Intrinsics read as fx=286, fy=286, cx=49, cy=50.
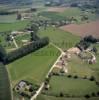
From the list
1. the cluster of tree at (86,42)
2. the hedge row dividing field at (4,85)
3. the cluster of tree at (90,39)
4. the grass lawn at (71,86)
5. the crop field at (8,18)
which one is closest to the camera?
the hedge row dividing field at (4,85)

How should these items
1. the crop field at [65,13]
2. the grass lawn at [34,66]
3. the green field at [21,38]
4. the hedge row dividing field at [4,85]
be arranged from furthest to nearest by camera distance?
the crop field at [65,13] < the green field at [21,38] < the grass lawn at [34,66] < the hedge row dividing field at [4,85]

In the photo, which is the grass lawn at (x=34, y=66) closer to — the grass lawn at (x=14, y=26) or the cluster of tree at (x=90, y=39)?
the cluster of tree at (x=90, y=39)

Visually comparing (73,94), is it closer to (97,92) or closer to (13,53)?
(97,92)

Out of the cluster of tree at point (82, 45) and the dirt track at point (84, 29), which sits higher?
the cluster of tree at point (82, 45)

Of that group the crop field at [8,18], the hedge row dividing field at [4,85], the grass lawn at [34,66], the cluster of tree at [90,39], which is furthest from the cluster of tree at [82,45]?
the crop field at [8,18]

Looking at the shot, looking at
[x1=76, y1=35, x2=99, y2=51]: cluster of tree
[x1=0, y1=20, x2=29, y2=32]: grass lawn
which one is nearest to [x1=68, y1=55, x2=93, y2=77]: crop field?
[x1=76, y1=35, x2=99, y2=51]: cluster of tree

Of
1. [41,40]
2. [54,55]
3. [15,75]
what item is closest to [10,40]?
[41,40]
